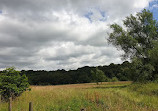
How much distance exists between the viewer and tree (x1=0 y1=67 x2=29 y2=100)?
928 centimetres

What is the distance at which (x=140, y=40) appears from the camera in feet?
78.2

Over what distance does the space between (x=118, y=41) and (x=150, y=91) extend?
41.2ft

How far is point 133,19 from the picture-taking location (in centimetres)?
2488

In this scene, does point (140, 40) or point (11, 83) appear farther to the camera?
point (140, 40)

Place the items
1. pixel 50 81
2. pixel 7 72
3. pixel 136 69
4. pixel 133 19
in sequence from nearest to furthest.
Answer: pixel 7 72
pixel 136 69
pixel 133 19
pixel 50 81

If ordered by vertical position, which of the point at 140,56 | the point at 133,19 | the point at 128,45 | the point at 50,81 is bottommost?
the point at 50,81

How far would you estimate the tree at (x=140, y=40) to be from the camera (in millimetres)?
21161

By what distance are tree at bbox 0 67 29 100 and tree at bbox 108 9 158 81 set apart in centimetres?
1729

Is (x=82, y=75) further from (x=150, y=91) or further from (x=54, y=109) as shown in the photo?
(x=54, y=109)

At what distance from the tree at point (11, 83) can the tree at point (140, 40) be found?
17.3m

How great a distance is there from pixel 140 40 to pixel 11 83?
71.9 ft

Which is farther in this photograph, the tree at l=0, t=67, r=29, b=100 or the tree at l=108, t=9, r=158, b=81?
the tree at l=108, t=9, r=158, b=81

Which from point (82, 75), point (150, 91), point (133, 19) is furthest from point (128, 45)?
point (82, 75)

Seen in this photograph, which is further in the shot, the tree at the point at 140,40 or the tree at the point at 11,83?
the tree at the point at 140,40
